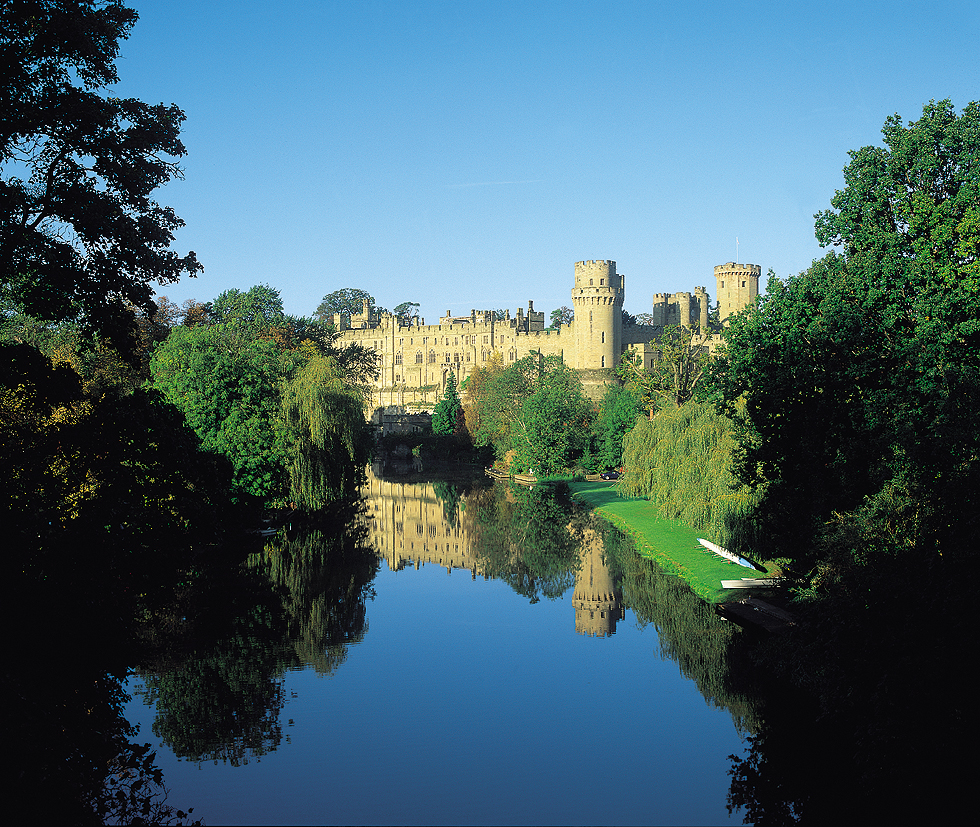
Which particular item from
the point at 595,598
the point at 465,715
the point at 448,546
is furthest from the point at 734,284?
the point at 465,715

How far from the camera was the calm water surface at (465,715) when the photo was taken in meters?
11.4

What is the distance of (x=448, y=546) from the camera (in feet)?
106

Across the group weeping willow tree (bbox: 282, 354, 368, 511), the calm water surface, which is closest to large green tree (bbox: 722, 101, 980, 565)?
the calm water surface

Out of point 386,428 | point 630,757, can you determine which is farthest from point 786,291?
point 386,428

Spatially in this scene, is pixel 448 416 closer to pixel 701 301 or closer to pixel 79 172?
pixel 701 301

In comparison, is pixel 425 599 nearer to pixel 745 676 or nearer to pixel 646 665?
pixel 646 665

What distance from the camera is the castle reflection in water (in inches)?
875

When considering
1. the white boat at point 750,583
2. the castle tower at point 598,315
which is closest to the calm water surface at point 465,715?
the white boat at point 750,583

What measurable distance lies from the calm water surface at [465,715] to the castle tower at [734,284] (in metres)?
56.5

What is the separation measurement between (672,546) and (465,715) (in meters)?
14.8

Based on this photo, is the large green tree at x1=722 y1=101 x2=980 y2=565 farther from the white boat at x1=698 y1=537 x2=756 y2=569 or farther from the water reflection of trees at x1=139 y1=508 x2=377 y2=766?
the water reflection of trees at x1=139 y1=508 x2=377 y2=766

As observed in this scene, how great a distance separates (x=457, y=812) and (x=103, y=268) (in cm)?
852

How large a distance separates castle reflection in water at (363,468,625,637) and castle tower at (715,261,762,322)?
39.0 m

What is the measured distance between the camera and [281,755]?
495 inches
